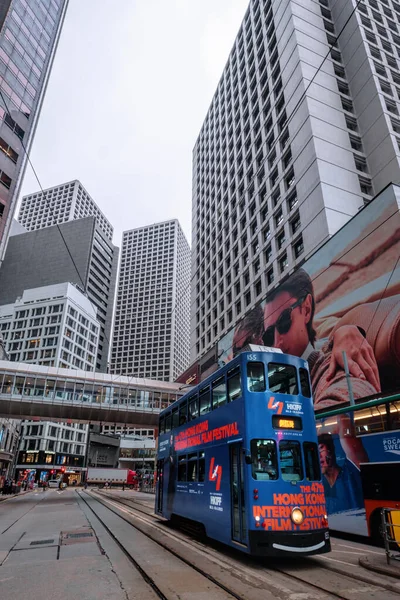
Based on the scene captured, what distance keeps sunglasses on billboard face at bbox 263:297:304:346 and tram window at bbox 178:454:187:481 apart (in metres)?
15.5

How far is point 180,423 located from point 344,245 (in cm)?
1499

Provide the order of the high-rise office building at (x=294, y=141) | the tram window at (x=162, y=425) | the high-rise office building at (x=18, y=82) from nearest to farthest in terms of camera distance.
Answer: the tram window at (x=162, y=425), the high-rise office building at (x=294, y=141), the high-rise office building at (x=18, y=82)

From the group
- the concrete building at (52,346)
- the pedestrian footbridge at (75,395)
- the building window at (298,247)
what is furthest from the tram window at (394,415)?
the concrete building at (52,346)

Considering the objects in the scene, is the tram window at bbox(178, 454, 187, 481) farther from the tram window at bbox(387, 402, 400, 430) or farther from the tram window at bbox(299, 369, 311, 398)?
the tram window at bbox(387, 402, 400, 430)

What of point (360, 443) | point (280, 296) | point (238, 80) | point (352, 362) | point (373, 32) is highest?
point (238, 80)

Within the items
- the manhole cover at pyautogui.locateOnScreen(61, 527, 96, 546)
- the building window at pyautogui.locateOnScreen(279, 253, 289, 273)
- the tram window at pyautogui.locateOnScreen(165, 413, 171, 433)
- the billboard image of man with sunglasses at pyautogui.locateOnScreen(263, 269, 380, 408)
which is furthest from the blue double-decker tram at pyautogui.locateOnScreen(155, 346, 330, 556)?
the building window at pyautogui.locateOnScreen(279, 253, 289, 273)

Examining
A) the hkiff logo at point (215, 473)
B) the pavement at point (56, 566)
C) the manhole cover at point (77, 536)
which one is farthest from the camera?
the manhole cover at point (77, 536)

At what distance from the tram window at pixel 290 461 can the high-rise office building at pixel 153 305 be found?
147 m

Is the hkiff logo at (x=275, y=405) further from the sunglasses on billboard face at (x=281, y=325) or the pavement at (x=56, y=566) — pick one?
the sunglasses on billboard face at (x=281, y=325)

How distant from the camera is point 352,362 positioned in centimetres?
2081

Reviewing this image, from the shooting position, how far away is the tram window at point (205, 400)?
1152cm

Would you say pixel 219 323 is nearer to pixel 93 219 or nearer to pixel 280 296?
pixel 280 296

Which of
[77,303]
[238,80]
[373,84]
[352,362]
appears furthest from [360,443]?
[77,303]

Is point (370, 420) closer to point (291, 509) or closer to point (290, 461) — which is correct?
point (290, 461)
